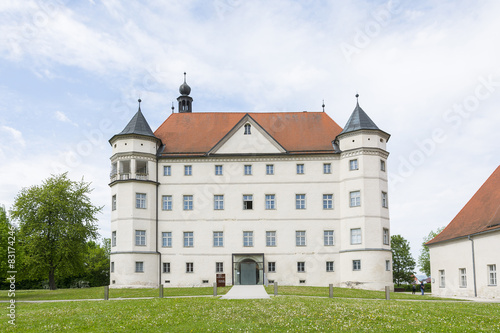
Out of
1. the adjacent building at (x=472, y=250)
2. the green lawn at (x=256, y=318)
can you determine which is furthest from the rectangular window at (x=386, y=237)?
the green lawn at (x=256, y=318)

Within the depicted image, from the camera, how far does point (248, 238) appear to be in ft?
139

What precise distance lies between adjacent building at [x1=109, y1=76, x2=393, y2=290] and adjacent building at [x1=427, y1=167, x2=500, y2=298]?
15.0 ft

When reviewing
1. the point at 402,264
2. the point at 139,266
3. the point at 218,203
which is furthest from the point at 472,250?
the point at 402,264

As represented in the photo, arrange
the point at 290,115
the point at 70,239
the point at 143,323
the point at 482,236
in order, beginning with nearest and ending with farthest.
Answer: the point at 143,323 → the point at 482,236 → the point at 70,239 → the point at 290,115

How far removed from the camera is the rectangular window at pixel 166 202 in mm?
42781

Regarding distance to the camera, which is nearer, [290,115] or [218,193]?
[218,193]

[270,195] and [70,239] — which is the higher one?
[270,195]

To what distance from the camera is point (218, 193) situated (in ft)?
140

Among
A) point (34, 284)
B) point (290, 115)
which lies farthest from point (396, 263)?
point (34, 284)

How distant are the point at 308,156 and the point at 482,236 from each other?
15687 millimetres

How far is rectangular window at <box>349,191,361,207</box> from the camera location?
40866 millimetres

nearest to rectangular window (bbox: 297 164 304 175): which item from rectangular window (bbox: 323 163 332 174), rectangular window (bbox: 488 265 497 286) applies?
rectangular window (bbox: 323 163 332 174)

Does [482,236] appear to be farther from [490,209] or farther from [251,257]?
[251,257]

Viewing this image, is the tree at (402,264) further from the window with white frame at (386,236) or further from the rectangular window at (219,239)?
the rectangular window at (219,239)
